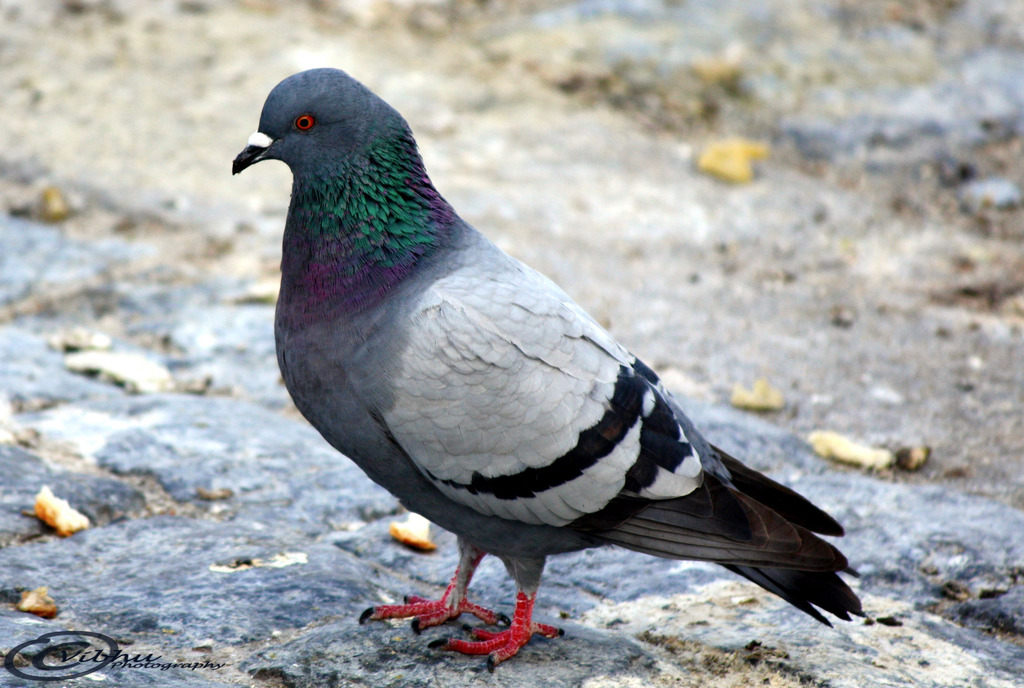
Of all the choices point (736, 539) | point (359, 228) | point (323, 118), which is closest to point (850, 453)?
point (736, 539)

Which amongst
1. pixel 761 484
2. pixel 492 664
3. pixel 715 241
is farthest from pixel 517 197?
pixel 492 664

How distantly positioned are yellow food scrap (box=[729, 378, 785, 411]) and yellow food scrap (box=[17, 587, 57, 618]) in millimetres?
2983

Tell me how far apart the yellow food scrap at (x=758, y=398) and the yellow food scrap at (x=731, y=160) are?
101 inches

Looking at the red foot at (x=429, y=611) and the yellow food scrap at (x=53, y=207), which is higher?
the yellow food scrap at (x=53, y=207)

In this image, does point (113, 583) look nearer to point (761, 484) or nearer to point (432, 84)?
point (761, 484)

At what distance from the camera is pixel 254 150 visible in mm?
3412

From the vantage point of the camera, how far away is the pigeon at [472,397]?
2988 mm

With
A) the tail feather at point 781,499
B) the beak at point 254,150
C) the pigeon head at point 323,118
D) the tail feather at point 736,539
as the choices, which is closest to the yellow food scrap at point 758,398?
the tail feather at point 781,499

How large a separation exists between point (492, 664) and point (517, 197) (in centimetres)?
395

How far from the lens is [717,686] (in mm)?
2951

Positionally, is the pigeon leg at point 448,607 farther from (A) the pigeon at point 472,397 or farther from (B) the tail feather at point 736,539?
(B) the tail feather at point 736,539
